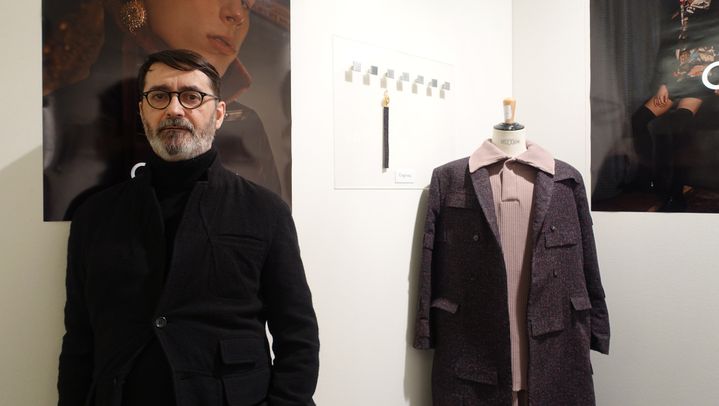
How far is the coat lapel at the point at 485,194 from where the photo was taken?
1.60 metres

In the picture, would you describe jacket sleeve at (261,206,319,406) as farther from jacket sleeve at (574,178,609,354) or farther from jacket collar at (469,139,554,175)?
jacket sleeve at (574,178,609,354)

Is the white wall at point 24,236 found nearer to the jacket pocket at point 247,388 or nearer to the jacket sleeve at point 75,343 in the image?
the jacket sleeve at point 75,343

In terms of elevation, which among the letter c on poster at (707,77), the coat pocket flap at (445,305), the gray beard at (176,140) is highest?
the letter c on poster at (707,77)

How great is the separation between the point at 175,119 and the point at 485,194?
108cm

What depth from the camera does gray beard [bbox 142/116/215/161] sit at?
1.03 m

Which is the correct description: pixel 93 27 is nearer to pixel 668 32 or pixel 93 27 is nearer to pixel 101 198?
pixel 101 198

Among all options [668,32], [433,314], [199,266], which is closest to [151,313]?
[199,266]

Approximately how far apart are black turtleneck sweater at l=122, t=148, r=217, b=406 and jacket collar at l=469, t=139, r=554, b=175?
0.99 meters

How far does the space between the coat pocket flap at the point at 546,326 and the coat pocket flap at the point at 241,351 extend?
0.98 metres

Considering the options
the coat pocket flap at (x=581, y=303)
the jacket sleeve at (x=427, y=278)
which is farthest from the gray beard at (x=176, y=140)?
the coat pocket flap at (x=581, y=303)

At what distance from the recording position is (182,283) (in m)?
0.99

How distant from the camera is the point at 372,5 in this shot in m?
1.70

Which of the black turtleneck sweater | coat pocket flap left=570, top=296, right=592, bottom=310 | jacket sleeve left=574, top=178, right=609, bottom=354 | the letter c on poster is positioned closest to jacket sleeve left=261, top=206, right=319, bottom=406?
the black turtleneck sweater

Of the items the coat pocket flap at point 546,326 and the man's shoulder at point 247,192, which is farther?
the coat pocket flap at point 546,326
